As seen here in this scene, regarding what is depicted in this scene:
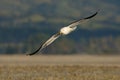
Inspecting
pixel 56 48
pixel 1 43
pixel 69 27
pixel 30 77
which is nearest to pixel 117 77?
pixel 30 77

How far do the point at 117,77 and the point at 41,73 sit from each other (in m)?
5.43

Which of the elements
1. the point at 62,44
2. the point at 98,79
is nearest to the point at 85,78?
the point at 98,79

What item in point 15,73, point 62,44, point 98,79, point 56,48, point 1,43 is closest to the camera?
point 98,79

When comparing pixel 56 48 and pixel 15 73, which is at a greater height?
pixel 56 48

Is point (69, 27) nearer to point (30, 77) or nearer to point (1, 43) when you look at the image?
point (30, 77)

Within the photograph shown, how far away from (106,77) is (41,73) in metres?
4.99

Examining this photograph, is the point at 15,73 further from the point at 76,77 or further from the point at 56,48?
the point at 56,48

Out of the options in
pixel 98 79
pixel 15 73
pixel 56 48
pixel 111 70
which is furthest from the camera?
pixel 56 48

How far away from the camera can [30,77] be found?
33.8 meters

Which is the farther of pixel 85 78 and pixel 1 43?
pixel 1 43

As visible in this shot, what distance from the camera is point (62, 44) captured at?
14412 centimetres

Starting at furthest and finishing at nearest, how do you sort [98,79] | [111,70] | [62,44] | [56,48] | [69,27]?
[62,44] → [56,48] → [111,70] → [98,79] → [69,27]

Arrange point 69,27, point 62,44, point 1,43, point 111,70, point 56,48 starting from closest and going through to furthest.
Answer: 1. point 69,27
2. point 111,70
3. point 56,48
4. point 62,44
5. point 1,43

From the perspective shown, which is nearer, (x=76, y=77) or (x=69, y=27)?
(x=69, y=27)
